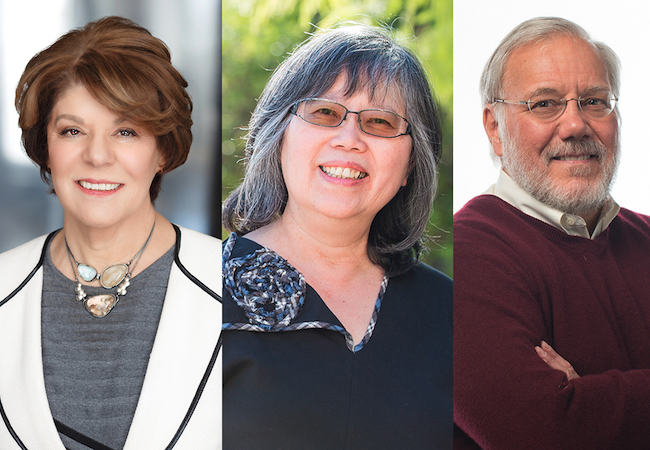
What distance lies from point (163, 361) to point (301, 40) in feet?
4.93

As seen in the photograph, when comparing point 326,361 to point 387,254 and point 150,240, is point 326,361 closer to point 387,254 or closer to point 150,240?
point 387,254

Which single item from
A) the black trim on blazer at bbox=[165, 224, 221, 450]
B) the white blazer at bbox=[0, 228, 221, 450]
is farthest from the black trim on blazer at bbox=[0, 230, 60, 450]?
the black trim on blazer at bbox=[165, 224, 221, 450]

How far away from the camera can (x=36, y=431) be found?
223 centimetres

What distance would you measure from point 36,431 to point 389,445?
1447 millimetres

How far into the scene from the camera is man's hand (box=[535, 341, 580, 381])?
2.38 m

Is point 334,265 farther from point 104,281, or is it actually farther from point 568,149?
point 568,149

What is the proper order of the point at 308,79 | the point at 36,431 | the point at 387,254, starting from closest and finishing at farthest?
the point at 36,431 < the point at 308,79 < the point at 387,254

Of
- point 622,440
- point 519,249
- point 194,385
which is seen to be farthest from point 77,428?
point 622,440

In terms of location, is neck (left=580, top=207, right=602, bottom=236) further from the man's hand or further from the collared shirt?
the man's hand

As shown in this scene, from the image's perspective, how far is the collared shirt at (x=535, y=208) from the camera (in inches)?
103

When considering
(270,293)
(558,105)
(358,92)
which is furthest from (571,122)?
(270,293)

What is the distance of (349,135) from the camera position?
235 cm

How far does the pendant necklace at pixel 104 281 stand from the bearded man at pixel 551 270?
146 cm

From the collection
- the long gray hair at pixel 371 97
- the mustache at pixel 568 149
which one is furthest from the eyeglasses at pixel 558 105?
the long gray hair at pixel 371 97
